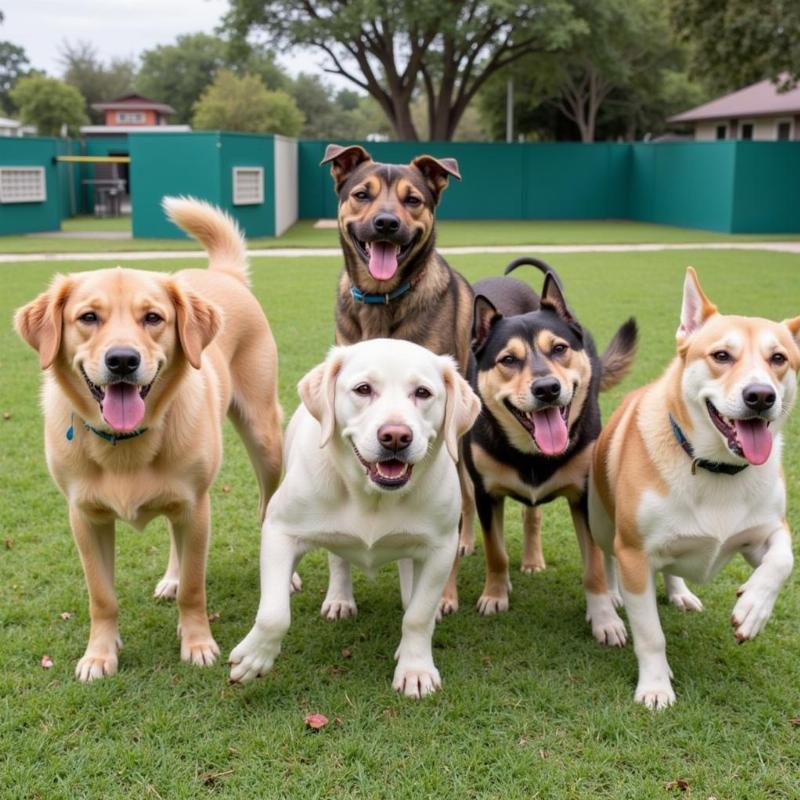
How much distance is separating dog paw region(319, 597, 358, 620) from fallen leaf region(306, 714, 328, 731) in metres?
0.99

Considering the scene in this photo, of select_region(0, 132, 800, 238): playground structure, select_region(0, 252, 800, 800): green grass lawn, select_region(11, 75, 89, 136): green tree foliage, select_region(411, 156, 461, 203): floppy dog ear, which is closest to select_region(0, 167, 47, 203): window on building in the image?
select_region(0, 132, 800, 238): playground structure

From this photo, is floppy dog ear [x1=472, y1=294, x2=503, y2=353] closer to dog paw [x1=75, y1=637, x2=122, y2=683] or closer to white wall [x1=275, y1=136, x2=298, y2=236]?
dog paw [x1=75, y1=637, x2=122, y2=683]

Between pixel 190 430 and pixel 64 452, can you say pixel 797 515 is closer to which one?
pixel 190 430

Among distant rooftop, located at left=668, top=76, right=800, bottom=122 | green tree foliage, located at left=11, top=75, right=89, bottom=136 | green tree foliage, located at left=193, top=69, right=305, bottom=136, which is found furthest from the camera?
green tree foliage, located at left=193, top=69, right=305, bottom=136

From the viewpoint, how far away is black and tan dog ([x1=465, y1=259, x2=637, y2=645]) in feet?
14.6

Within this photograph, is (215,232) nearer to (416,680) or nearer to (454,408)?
(454,408)

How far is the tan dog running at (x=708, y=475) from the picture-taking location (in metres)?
3.61

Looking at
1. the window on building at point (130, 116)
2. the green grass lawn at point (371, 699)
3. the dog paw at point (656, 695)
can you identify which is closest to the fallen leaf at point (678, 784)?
the green grass lawn at point (371, 699)

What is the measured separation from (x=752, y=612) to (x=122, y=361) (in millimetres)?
2701

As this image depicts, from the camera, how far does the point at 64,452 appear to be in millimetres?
3955

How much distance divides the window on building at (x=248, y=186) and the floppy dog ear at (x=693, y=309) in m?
23.3

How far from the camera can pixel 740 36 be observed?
24.5 m

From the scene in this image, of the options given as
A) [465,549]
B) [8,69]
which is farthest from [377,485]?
[8,69]

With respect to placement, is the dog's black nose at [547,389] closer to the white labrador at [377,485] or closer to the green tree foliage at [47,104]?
the white labrador at [377,485]
